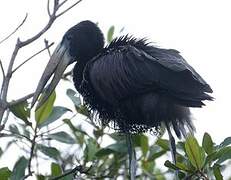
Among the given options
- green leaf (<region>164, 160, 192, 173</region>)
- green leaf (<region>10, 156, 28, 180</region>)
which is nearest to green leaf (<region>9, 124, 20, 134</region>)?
green leaf (<region>10, 156, 28, 180</region>)

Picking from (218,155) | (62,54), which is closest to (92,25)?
(62,54)

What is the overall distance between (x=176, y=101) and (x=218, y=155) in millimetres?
759

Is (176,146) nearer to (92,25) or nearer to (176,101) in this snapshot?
(176,101)

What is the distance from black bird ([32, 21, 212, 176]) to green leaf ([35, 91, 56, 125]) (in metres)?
0.04

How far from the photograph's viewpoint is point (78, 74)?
4.32m

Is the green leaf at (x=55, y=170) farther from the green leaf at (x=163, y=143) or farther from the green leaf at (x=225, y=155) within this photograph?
the green leaf at (x=225, y=155)

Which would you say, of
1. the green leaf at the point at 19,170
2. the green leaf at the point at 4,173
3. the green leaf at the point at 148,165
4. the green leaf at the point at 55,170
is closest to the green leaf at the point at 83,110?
the green leaf at the point at 148,165

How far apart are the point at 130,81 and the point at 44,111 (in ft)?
1.84

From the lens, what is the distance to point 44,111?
3.64 metres

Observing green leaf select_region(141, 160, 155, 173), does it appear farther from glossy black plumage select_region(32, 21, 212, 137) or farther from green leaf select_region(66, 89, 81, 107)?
green leaf select_region(66, 89, 81, 107)

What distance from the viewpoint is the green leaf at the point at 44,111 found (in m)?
3.60

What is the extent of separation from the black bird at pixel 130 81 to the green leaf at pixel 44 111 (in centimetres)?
4

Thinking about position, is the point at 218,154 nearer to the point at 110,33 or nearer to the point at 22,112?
the point at 22,112

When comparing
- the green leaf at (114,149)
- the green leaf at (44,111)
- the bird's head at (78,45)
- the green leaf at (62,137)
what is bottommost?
the green leaf at (114,149)
